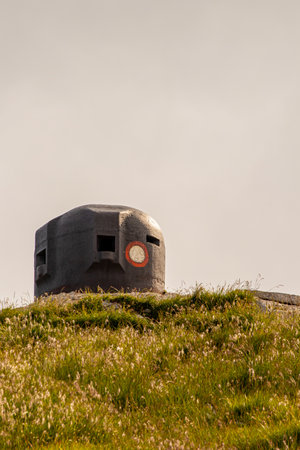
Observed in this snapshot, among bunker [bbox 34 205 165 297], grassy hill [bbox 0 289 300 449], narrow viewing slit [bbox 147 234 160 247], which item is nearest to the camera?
grassy hill [bbox 0 289 300 449]

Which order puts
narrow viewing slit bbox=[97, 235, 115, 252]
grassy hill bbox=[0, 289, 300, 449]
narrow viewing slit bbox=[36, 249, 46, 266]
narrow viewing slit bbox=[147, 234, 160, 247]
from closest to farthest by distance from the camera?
grassy hill bbox=[0, 289, 300, 449] → narrow viewing slit bbox=[97, 235, 115, 252] → narrow viewing slit bbox=[147, 234, 160, 247] → narrow viewing slit bbox=[36, 249, 46, 266]

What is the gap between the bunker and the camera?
16.2 m

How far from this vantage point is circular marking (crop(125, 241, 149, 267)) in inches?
656

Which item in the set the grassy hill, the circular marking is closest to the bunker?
the circular marking

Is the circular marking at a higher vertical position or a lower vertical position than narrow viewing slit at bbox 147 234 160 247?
lower

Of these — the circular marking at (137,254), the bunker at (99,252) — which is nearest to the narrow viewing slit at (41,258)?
the bunker at (99,252)

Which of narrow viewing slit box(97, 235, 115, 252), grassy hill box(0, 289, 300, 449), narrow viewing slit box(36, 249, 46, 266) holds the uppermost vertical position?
narrow viewing slit box(97, 235, 115, 252)

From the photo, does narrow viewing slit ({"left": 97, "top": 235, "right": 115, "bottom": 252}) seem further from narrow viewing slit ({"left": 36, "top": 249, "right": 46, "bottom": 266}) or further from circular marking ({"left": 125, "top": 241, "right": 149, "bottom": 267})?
narrow viewing slit ({"left": 36, "top": 249, "right": 46, "bottom": 266})

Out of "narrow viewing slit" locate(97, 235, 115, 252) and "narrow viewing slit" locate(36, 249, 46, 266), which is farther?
"narrow viewing slit" locate(36, 249, 46, 266)

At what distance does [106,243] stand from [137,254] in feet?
3.55

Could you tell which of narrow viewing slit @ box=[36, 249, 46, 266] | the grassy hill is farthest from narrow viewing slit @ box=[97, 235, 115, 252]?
the grassy hill

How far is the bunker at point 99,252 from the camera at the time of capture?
16.2 meters

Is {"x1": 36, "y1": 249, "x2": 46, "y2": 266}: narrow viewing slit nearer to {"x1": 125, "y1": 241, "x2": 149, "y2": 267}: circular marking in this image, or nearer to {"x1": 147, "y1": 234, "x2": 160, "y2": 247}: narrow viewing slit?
{"x1": 125, "y1": 241, "x2": 149, "y2": 267}: circular marking

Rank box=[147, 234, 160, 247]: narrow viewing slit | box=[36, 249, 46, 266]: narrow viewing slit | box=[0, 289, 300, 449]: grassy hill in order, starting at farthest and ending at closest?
box=[36, 249, 46, 266]: narrow viewing slit < box=[147, 234, 160, 247]: narrow viewing slit < box=[0, 289, 300, 449]: grassy hill
